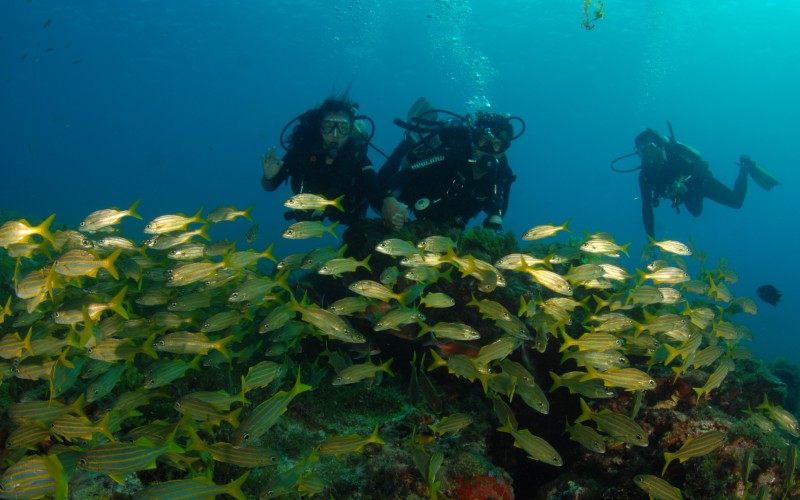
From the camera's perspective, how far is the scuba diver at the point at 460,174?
8.18m

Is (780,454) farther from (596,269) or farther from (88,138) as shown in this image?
(88,138)

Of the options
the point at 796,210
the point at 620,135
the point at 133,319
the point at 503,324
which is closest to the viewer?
the point at 503,324

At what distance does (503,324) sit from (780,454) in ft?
10.2

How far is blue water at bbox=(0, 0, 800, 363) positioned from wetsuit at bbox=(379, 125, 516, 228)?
1478 cm

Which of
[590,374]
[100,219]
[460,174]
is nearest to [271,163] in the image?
[100,219]

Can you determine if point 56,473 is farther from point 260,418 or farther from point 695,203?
point 695,203

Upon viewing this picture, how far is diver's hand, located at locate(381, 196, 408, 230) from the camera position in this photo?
22.3ft

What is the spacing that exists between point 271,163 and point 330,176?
126 centimetres

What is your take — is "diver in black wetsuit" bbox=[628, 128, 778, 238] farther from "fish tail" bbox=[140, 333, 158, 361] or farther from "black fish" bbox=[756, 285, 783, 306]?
"fish tail" bbox=[140, 333, 158, 361]

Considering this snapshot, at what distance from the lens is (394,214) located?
683 centimetres

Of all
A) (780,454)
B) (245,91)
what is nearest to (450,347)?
(780,454)

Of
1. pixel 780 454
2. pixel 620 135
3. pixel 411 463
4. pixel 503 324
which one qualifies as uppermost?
pixel 620 135

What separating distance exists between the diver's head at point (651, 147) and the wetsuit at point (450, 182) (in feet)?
23.8

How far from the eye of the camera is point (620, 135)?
11419 cm
